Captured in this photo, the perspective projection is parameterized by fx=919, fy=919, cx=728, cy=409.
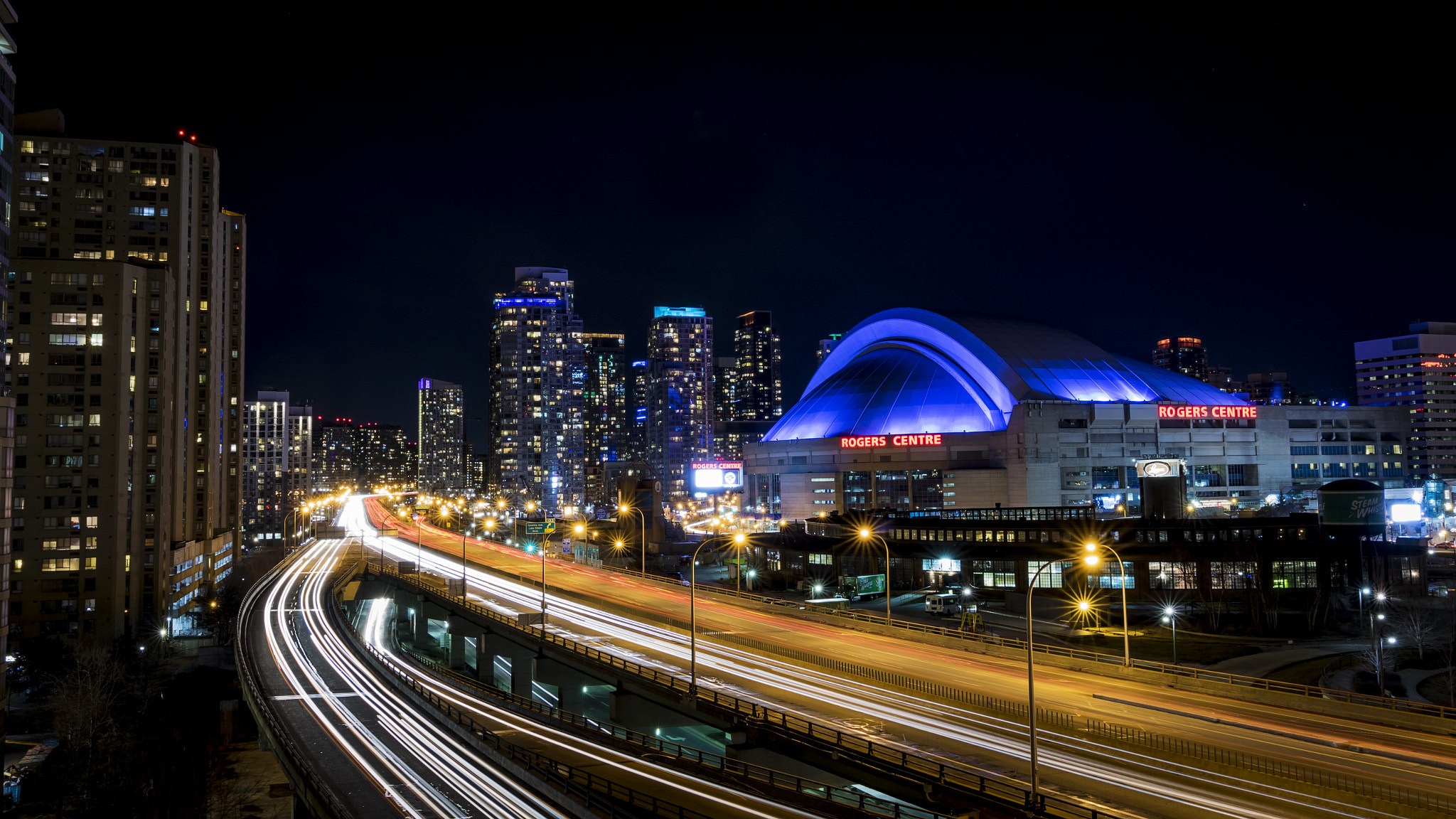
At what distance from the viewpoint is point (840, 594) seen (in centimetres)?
8438

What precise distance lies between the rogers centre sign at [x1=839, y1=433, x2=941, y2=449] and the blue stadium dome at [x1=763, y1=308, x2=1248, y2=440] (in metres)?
3.35

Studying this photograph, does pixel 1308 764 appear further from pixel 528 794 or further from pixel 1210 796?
pixel 528 794

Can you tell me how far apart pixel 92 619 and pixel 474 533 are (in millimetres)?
76216

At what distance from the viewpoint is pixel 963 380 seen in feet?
478

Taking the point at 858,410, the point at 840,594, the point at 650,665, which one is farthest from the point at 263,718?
the point at 858,410

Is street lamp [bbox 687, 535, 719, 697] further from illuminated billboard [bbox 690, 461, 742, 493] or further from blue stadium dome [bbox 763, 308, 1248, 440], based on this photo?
illuminated billboard [bbox 690, 461, 742, 493]

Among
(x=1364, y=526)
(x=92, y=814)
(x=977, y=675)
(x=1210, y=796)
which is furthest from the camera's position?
(x=1364, y=526)

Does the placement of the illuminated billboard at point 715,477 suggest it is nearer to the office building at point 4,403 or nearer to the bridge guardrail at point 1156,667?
the bridge guardrail at point 1156,667

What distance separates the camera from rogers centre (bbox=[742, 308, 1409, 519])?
128 metres

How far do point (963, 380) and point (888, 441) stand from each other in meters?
17.6

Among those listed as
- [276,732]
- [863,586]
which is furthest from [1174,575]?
[276,732]

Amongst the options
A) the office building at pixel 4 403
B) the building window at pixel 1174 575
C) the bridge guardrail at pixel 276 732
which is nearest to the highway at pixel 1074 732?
the bridge guardrail at pixel 276 732

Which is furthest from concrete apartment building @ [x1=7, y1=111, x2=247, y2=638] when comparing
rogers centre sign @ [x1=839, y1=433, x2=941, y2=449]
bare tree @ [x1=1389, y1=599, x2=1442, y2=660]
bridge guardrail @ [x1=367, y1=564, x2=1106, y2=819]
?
bare tree @ [x1=1389, y1=599, x2=1442, y2=660]

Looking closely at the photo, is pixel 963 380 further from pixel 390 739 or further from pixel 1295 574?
pixel 390 739
